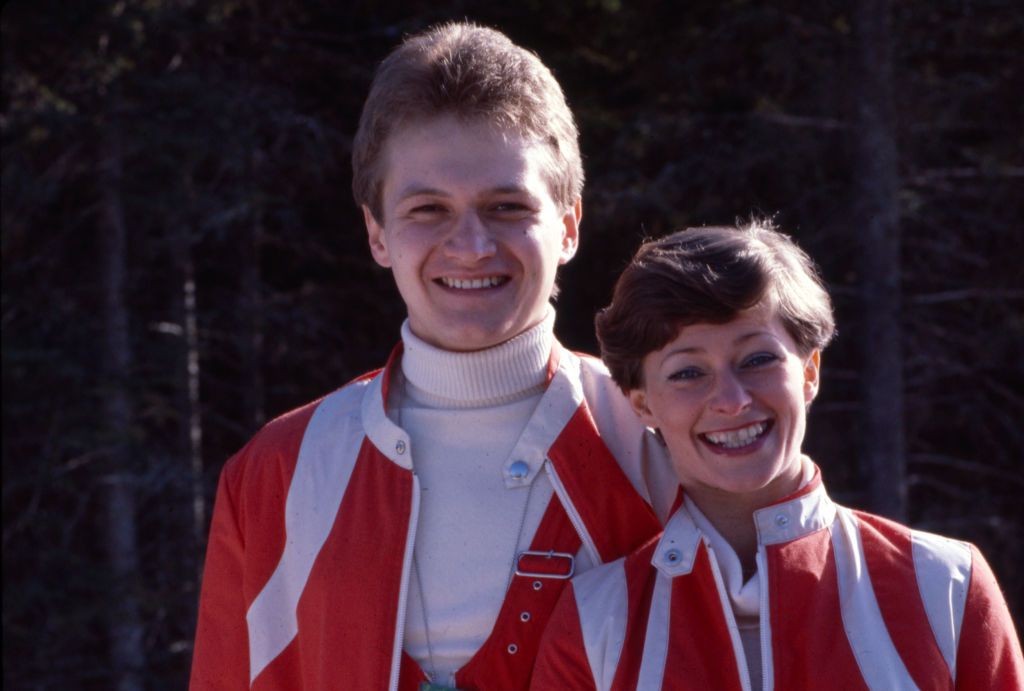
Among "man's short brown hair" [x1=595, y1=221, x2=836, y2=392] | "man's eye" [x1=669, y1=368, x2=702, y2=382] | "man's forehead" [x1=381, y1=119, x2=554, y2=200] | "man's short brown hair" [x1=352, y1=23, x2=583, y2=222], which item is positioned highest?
"man's short brown hair" [x1=352, y1=23, x2=583, y2=222]

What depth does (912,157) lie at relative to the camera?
733 centimetres

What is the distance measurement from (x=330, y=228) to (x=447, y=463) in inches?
241

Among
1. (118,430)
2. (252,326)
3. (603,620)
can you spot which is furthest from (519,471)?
(252,326)

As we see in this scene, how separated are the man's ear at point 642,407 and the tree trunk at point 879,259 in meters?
5.03

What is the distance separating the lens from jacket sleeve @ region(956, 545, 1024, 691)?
195 centimetres

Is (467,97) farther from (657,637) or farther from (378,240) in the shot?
(657,637)

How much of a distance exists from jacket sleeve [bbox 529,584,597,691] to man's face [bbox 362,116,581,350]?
0.57 meters

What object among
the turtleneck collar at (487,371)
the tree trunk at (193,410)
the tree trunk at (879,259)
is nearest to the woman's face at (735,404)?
the turtleneck collar at (487,371)

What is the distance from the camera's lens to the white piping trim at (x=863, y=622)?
76.0 inches

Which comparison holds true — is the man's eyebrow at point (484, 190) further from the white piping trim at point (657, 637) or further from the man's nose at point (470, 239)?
the white piping trim at point (657, 637)

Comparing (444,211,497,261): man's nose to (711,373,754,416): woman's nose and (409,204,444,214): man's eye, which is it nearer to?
(409,204,444,214): man's eye

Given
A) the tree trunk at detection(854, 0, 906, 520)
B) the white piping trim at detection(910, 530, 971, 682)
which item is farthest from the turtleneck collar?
the tree trunk at detection(854, 0, 906, 520)

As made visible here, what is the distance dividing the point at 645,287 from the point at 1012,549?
20.5 feet

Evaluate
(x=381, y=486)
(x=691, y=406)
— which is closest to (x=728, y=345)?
(x=691, y=406)
